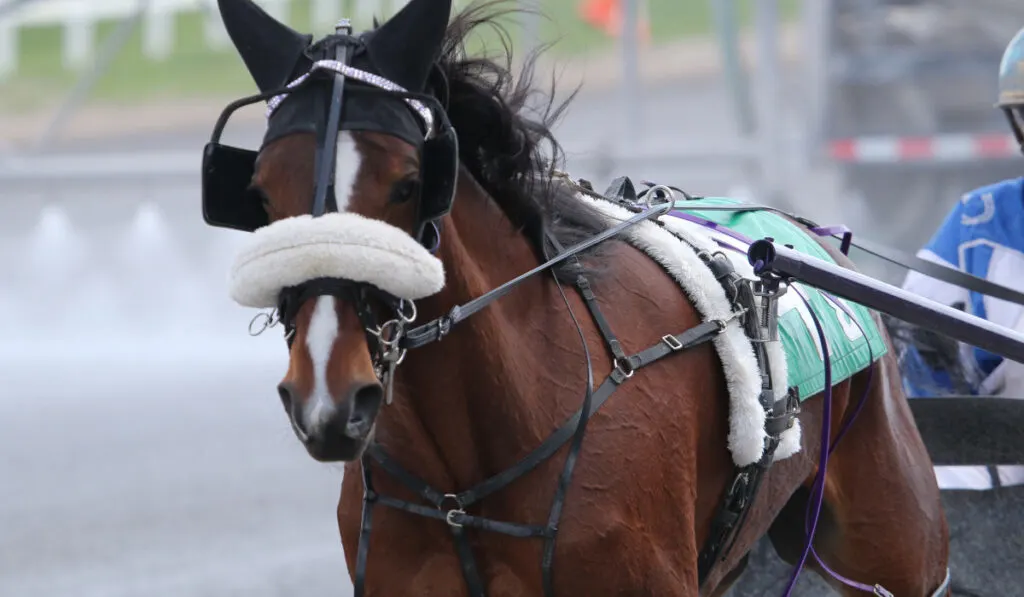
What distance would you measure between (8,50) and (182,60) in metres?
1.72

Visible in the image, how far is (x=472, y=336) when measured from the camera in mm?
2654

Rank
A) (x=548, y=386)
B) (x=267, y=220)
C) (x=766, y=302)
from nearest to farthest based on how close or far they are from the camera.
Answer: (x=267, y=220), (x=548, y=386), (x=766, y=302)

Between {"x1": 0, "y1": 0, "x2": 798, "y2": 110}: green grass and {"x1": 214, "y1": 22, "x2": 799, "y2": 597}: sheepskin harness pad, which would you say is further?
{"x1": 0, "y1": 0, "x2": 798, "y2": 110}: green grass

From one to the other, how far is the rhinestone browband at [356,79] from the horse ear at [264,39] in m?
0.07

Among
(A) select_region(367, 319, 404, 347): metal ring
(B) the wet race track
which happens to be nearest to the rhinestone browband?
(A) select_region(367, 319, 404, 347): metal ring

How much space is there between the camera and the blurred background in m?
6.65

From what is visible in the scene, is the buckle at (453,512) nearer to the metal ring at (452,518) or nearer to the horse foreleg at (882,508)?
the metal ring at (452,518)

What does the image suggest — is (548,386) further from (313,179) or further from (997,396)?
(997,396)

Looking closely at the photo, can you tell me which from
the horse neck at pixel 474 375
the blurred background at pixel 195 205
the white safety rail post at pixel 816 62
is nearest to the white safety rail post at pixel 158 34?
the blurred background at pixel 195 205

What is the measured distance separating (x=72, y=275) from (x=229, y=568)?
5282 millimetres

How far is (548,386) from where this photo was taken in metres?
2.75

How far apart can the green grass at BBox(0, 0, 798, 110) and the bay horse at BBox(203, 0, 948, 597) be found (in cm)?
995

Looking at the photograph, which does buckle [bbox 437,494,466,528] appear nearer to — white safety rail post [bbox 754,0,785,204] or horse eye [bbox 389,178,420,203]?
horse eye [bbox 389,178,420,203]

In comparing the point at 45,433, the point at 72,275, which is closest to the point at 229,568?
the point at 45,433
